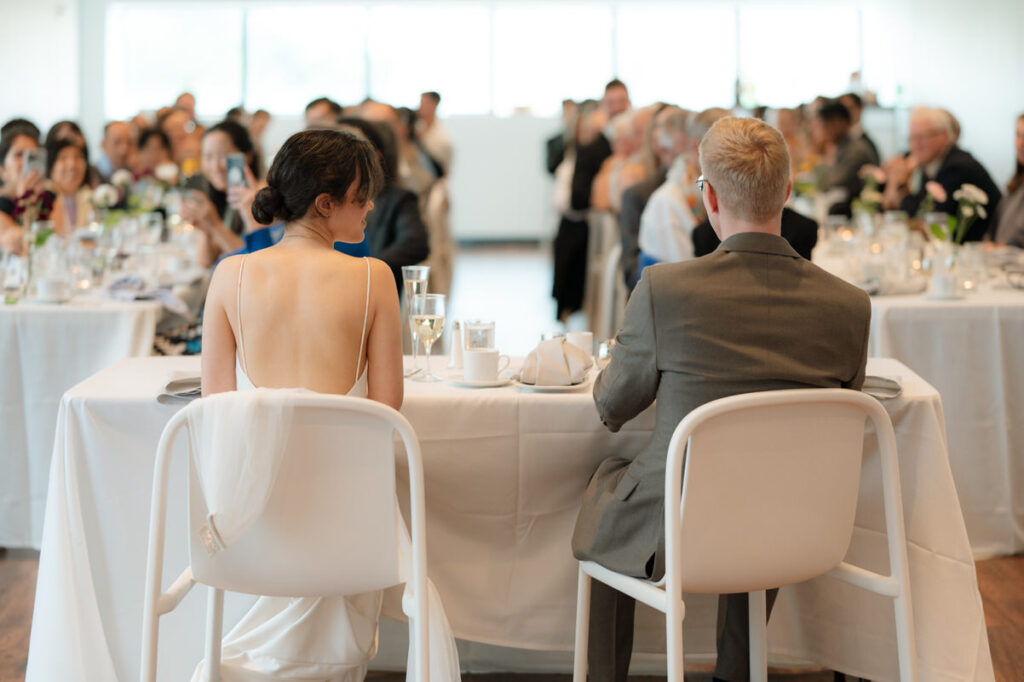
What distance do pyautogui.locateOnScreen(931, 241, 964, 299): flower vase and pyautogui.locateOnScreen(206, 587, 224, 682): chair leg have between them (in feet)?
8.64

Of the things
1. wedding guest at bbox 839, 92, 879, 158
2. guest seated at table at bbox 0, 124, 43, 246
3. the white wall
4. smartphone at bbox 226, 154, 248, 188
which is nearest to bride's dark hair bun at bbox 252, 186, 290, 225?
smartphone at bbox 226, 154, 248, 188

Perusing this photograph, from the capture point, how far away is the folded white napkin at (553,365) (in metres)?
2.37

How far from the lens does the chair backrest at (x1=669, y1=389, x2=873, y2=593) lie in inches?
68.7

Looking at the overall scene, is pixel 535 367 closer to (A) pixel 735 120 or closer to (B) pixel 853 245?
(A) pixel 735 120

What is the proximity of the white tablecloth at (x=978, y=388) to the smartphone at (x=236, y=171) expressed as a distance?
2.11m

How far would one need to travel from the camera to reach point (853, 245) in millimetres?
4914

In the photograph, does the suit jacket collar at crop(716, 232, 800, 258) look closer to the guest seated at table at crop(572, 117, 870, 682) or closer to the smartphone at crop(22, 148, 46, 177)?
the guest seated at table at crop(572, 117, 870, 682)

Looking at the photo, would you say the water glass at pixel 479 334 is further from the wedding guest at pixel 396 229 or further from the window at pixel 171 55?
the window at pixel 171 55

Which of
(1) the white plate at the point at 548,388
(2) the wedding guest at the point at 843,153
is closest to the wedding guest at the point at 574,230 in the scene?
(2) the wedding guest at the point at 843,153

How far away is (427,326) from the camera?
242 cm

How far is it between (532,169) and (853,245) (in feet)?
32.8

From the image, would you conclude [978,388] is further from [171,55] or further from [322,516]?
[171,55]

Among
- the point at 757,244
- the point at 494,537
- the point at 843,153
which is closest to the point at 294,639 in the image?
the point at 494,537

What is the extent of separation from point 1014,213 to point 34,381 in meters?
4.45
